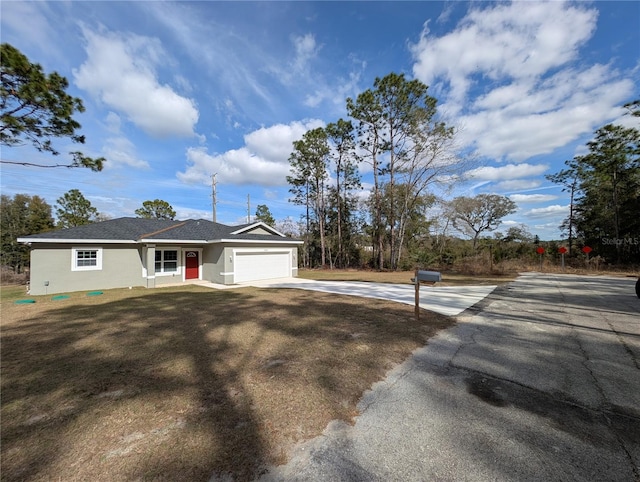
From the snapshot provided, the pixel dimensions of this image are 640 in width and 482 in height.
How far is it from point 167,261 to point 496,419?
15.1 metres

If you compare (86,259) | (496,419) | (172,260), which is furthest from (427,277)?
(86,259)

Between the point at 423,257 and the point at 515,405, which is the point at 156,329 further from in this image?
the point at 423,257

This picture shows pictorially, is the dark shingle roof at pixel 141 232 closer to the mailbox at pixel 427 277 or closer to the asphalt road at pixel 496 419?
the mailbox at pixel 427 277

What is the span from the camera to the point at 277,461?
1.99 meters

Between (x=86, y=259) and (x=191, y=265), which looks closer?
(x=86, y=259)

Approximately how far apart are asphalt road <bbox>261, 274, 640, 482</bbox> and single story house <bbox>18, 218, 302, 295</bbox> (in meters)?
11.5

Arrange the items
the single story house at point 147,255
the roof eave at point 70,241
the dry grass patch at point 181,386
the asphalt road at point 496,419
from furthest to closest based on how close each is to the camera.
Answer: the single story house at point 147,255 → the roof eave at point 70,241 → the dry grass patch at point 181,386 → the asphalt road at point 496,419

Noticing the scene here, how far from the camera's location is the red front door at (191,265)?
14.8m

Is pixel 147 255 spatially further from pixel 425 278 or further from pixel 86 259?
pixel 425 278

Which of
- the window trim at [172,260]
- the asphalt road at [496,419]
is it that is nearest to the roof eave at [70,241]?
the window trim at [172,260]

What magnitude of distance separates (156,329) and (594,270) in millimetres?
25901

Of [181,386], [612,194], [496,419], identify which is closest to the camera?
[496,419]

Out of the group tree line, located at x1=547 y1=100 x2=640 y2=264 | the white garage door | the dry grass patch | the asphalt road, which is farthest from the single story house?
tree line, located at x1=547 y1=100 x2=640 y2=264

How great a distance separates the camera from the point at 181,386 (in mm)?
3141
